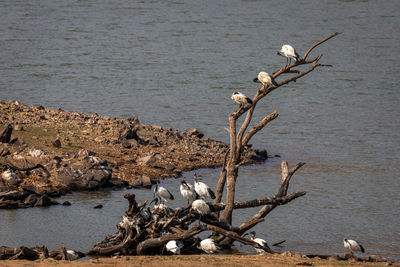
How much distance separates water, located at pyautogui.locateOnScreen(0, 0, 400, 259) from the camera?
15.2 meters

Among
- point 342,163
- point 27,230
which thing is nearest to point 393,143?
point 342,163

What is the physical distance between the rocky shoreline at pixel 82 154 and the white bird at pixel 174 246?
3.78 meters

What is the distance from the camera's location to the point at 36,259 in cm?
1152

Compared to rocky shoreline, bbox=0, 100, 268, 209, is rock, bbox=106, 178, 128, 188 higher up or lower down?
lower down

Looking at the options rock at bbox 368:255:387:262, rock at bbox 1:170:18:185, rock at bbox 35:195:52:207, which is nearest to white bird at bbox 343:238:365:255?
rock at bbox 368:255:387:262

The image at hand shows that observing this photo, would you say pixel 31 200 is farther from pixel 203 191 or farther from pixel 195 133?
pixel 195 133

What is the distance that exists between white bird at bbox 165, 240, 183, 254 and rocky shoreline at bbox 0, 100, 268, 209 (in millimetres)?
3780

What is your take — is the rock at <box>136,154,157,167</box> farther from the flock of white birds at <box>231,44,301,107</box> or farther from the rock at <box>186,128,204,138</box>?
the flock of white birds at <box>231,44,301,107</box>

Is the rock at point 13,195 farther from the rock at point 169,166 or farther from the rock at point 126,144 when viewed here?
the rock at point 126,144

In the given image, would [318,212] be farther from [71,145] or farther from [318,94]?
[318,94]

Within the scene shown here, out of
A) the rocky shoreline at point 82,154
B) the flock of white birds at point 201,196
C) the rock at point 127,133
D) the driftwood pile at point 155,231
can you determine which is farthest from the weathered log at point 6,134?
the driftwood pile at point 155,231

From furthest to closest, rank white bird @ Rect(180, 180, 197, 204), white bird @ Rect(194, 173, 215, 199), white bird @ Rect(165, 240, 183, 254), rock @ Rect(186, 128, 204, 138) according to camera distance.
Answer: rock @ Rect(186, 128, 204, 138) → white bird @ Rect(180, 180, 197, 204) → white bird @ Rect(194, 173, 215, 199) → white bird @ Rect(165, 240, 183, 254)

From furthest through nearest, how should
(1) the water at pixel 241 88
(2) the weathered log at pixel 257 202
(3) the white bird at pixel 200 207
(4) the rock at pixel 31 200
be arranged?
(1) the water at pixel 241 88 < (4) the rock at pixel 31 200 < (2) the weathered log at pixel 257 202 < (3) the white bird at pixel 200 207

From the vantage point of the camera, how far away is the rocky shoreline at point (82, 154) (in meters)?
15.9
